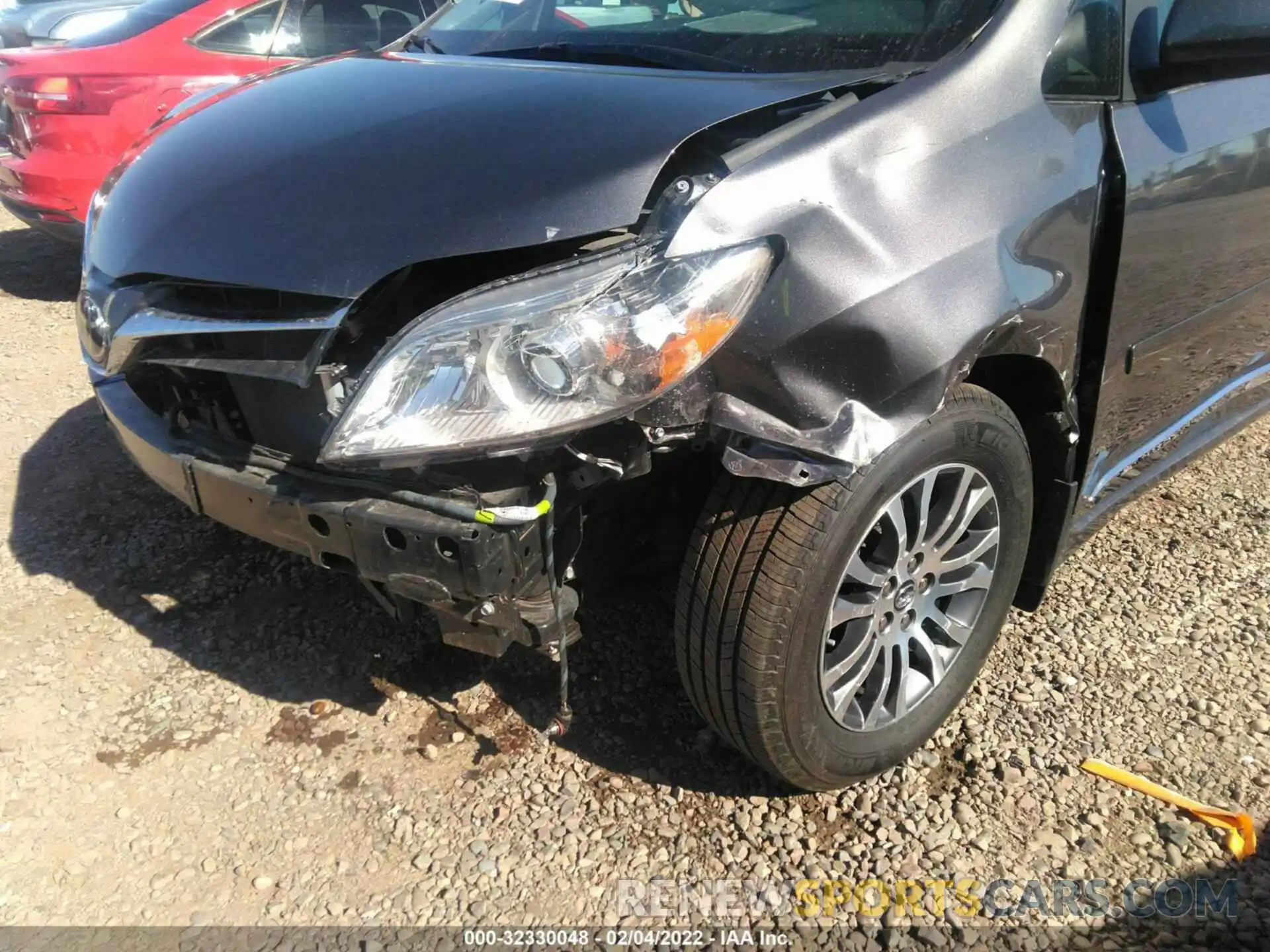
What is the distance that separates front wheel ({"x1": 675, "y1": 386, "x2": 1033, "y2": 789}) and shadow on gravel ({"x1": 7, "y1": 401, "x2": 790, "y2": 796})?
0.30 metres

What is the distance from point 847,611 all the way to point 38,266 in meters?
6.02

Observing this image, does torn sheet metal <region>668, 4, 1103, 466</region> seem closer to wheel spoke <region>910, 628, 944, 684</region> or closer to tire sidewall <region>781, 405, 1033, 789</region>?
tire sidewall <region>781, 405, 1033, 789</region>

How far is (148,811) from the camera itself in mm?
2109

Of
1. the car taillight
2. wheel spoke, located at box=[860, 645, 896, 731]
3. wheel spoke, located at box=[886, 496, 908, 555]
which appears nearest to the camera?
wheel spoke, located at box=[886, 496, 908, 555]

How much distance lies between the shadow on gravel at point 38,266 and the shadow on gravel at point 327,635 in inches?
110

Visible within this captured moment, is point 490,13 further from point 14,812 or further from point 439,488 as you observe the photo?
point 14,812

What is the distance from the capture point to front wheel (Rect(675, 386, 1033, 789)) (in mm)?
1767

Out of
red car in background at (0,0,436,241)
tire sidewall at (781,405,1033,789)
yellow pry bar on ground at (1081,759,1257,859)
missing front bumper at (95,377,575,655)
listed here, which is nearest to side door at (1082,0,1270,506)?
tire sidewall at (781,405,1033,789)

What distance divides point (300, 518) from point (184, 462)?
41 centimetres

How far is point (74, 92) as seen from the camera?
4.88m

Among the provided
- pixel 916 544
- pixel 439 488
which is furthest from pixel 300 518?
pixel 916 544

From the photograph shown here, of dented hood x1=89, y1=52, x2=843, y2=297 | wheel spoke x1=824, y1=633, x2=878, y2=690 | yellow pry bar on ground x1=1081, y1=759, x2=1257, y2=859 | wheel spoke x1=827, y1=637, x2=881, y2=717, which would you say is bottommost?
yellow pry bar on ground x1=1081, y1=759, x2=1257, y2=859

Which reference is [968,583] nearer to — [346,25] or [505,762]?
[505,762]

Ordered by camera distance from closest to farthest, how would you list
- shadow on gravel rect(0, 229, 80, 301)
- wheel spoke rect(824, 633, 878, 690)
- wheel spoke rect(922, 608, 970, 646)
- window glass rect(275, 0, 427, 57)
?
wheel spoke rect(824, 633, 878, 690)
wheel spoke rect(922, 608, 970, 646)
window glass rect(275, 0, 427, 57)
shadow on gravel rect(0, 229, 80, 301)
